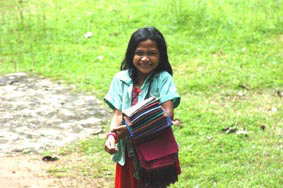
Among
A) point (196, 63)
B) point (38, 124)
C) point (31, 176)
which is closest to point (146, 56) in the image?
point (31, 176)

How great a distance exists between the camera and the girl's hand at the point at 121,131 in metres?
2.90

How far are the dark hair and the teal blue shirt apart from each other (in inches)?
1.8

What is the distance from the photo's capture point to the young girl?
10.2ft

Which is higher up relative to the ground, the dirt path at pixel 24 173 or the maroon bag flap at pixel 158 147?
the maroon bag flap at pixel 158 147

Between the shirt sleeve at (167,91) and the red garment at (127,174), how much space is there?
0.14m

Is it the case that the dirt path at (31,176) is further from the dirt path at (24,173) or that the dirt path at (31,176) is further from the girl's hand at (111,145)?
the girl's hand at (111,145)

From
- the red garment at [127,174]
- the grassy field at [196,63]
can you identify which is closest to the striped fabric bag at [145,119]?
the red garment at [127,174]

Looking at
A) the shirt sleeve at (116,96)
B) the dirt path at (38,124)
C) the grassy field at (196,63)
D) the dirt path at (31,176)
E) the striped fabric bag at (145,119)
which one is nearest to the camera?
the striped fabric bag at (145,119)

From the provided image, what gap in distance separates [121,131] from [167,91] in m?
0.37

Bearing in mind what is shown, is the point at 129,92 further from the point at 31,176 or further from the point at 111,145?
the point at 31,176

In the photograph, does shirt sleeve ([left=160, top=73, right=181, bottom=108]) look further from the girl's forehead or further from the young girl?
the girl's forehead

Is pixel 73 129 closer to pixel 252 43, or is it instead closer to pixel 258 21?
pixel 252 43

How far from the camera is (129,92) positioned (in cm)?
313

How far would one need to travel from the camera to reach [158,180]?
299cm
